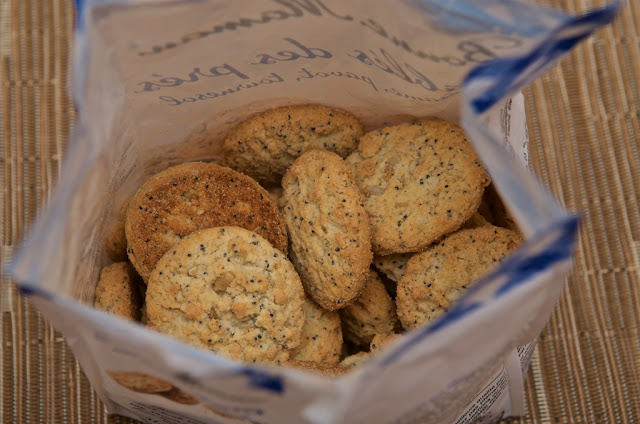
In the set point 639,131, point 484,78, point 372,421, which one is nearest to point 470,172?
point 484,78

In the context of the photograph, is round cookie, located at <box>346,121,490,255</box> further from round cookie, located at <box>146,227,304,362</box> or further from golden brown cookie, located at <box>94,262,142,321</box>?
golden brown cookie, located at <box>94,262,142,321</box>

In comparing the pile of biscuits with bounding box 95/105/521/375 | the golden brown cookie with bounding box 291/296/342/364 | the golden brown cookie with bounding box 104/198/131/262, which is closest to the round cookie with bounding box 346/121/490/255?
the pile of biscuits with bounding box 95/105/521/375

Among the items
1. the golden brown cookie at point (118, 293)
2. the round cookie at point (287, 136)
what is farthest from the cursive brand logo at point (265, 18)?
the golden brown cookie at point (118, 293)

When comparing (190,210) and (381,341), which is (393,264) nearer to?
(381,341)

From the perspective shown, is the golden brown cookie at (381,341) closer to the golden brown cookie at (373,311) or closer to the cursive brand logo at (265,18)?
the golden brown cookie at (373,311)

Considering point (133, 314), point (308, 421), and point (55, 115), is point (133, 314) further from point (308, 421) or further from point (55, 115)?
point (55, 115)

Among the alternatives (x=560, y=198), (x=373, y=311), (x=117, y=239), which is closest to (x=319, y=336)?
(x=373, y=311)
